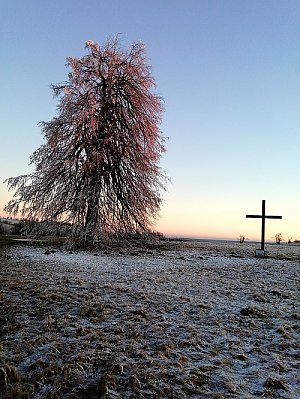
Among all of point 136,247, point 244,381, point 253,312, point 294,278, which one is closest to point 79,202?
point 136,247

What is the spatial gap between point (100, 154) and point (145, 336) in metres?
14.4

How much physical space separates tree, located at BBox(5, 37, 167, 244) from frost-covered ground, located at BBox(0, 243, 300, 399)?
904cm

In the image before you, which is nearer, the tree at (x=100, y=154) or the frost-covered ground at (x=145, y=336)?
the frost-covered ground at (x=145, y=336)

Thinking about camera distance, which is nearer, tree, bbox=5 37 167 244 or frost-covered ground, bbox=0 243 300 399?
frost-covered ground, bbox=0 243 300 399

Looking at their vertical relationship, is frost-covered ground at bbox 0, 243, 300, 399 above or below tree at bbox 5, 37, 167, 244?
below

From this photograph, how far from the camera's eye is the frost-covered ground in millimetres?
4559

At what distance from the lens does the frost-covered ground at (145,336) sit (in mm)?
4559

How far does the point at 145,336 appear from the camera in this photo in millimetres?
6000

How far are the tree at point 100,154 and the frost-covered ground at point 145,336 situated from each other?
9.04 meters

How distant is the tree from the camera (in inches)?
766

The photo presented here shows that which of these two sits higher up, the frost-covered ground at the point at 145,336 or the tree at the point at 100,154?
the tree at the point at 100,154

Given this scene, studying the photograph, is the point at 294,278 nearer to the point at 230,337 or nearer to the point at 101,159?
the point at 230,337

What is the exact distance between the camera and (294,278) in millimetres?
11609

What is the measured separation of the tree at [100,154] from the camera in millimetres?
19453
